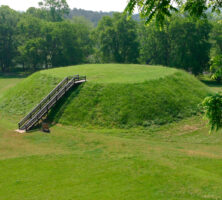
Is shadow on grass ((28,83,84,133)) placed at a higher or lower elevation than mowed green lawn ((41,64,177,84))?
lower

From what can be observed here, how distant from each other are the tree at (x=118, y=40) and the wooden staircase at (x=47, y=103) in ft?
158

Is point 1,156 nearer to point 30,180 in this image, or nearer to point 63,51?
point 30,180

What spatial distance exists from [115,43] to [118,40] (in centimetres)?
135

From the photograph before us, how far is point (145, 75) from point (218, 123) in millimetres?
27235

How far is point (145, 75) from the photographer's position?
39.5 m

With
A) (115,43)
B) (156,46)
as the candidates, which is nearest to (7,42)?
(115,43)

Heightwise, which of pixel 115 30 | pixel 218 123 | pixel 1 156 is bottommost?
pixel 1 156

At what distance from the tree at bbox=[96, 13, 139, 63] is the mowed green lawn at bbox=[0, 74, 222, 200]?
2185 inches

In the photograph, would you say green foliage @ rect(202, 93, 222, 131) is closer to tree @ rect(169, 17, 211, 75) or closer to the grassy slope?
the grassy slope

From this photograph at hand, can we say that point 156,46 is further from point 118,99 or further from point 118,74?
point 118,99

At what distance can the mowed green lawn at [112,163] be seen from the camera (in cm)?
1512

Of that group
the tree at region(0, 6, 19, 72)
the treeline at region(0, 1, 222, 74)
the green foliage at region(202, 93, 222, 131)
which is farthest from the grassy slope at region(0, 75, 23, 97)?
the green foliage at region(202, 93, 222, 131)

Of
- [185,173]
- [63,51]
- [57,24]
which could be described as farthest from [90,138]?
[57,24]

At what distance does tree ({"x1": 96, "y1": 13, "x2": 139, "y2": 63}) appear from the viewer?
268 feet
